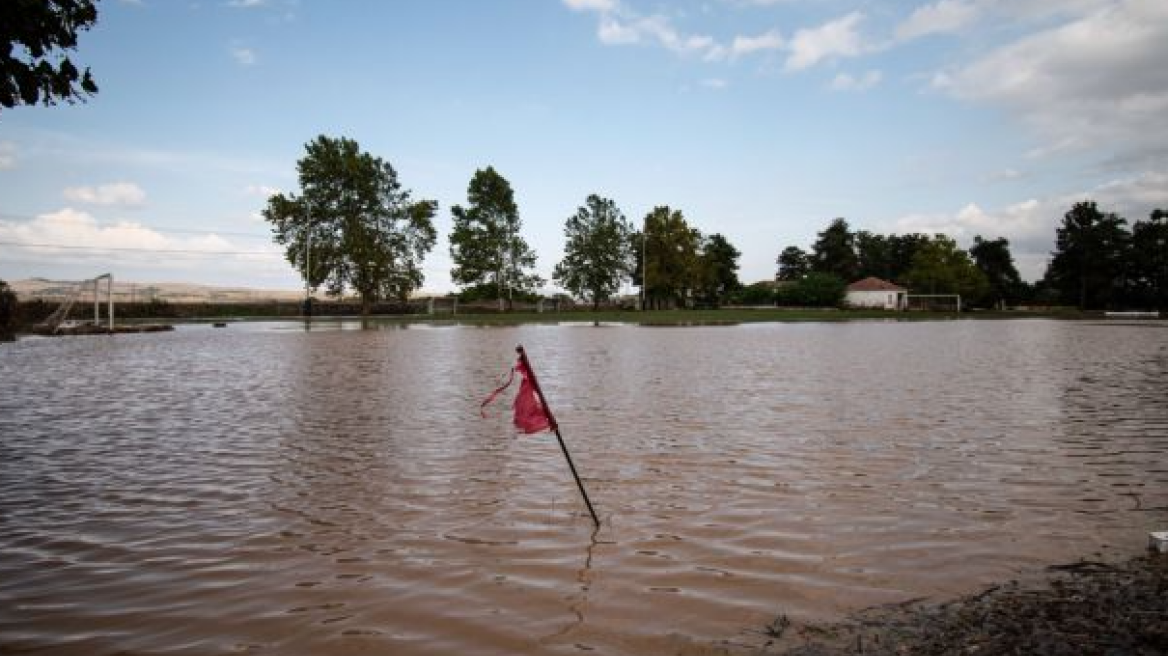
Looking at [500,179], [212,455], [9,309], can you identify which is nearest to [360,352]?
[212,455]

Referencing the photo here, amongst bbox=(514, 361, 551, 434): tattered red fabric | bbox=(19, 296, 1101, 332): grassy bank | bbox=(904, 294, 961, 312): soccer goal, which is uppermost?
bbox=(904, 294, 961, 312): soccer goal

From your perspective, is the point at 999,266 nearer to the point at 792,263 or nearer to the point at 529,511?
the point at 792,263

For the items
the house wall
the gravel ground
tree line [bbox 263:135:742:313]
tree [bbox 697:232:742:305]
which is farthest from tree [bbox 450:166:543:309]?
the gravel ground

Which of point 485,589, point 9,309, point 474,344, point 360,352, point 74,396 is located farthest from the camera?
point 9,309

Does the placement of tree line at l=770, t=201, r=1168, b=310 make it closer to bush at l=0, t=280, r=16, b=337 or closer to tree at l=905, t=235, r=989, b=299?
tree at l=905, t=235, r=989, b=299

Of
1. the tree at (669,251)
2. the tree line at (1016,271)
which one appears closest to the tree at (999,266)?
the tree line at (1016,271)

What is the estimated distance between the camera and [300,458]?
9672 mm

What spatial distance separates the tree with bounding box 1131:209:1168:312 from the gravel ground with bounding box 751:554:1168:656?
114 metres

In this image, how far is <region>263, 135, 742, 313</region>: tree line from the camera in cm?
7350

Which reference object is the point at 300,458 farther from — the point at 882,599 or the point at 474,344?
the point at 474,344

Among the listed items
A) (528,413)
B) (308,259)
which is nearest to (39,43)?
(528,413)

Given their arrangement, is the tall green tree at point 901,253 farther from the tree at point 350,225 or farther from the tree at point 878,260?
the tree at point 350,225

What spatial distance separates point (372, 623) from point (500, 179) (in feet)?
269

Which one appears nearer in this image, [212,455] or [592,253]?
[212,455]
